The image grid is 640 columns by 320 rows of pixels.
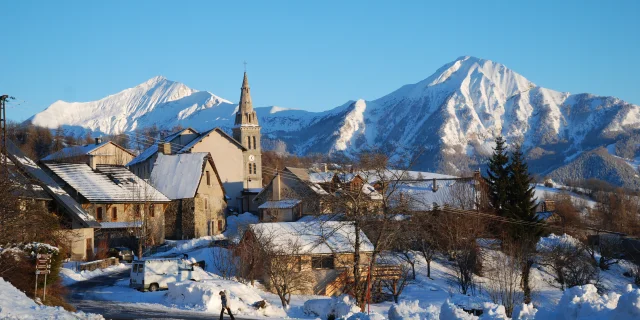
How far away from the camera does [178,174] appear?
74.8 metres

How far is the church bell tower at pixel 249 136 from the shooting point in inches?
4161

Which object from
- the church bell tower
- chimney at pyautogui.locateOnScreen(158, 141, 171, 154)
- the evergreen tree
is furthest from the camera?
the church bell tower

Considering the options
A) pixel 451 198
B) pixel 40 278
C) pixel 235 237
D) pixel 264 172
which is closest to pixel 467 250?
pixel 235 237

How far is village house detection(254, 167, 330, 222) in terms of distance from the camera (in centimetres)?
7406

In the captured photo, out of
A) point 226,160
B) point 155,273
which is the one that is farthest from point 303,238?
point 226,160

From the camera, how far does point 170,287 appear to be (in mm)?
36281

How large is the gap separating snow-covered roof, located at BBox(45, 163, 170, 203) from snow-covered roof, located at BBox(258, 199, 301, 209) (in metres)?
12.7

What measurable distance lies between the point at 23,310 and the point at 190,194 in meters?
49.0

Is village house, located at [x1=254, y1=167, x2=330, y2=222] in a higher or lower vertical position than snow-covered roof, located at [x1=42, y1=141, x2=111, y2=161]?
lower

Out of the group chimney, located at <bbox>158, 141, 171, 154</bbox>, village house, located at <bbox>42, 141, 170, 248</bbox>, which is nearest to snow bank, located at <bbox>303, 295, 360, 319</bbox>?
village house, located at <bbox>42, 141, 170, 248</bbox>

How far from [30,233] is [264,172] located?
92797 millimetres

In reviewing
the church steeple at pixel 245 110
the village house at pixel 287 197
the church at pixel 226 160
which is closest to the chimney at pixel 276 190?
the village house at pixel 287 197

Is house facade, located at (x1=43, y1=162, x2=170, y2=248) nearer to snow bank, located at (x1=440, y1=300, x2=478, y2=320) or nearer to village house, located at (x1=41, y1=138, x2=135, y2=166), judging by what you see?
snow bank, located at (x1=440, y1=300, x2=478, y2=320)

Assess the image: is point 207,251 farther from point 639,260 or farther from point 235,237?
point 639,260
